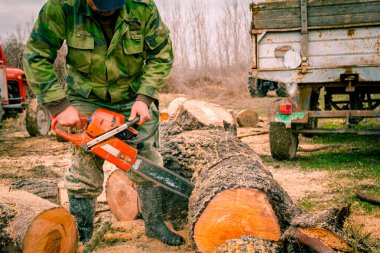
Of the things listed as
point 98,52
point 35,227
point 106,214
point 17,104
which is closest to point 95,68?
point 98,52

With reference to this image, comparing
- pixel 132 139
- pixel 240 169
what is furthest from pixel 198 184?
pixel 132 139

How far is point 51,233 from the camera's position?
2648 millimetres

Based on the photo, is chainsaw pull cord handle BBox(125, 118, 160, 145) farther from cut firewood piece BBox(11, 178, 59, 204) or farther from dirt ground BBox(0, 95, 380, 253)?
cut firewood piece BBox(11, 178, 59, 204)

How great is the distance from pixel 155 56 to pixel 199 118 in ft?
4.45

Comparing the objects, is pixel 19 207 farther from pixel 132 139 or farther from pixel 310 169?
pixel 310 169

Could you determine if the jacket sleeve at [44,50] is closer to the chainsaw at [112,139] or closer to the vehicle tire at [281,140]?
the chainsaw at [112,139]

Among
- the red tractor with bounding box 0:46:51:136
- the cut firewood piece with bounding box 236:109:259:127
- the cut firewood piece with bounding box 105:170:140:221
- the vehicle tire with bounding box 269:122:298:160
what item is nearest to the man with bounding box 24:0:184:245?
the cut firewood piece with bounding box 105:170:140:221

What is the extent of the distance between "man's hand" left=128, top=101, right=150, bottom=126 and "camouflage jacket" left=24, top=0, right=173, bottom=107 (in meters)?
0.11

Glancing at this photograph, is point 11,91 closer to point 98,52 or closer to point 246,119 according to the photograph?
point 246,119

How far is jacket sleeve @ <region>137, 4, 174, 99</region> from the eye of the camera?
10.5 ft

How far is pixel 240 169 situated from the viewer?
3.04m

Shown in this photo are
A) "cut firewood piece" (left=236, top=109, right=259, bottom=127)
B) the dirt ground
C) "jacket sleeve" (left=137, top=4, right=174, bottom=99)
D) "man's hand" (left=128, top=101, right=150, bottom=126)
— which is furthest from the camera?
"cut firewood piece" (left=236, top=109, right=259, bottom=127)

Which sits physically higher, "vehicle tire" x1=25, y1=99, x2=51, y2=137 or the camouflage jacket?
the camouflage jacket

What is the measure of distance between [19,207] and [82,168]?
0.57 m
